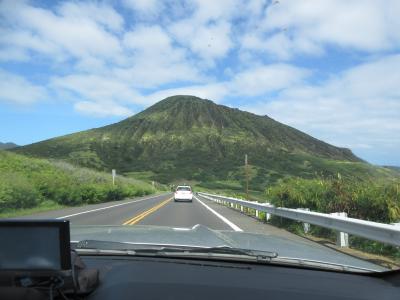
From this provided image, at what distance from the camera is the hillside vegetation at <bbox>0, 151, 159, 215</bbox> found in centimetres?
2969

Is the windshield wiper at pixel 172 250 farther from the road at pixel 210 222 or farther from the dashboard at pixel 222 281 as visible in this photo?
the road at pixel 210 222

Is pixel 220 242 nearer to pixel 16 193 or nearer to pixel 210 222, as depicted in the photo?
pixel 210 222

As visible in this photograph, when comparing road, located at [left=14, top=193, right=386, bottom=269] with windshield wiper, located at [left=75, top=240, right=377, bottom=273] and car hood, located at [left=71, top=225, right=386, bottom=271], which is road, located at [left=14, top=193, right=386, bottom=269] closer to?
car hood, located at [left=71, top=225, right=386, bottom=271]

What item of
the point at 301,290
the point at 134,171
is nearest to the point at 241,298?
the point at 301,290

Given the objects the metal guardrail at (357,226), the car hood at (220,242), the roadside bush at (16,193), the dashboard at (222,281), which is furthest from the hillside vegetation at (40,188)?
the dashboard at (222,281)

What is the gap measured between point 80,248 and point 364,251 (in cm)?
949

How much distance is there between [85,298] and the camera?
2.74 m

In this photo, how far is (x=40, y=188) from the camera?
119 ft

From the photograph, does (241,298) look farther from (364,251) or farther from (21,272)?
(364,251)

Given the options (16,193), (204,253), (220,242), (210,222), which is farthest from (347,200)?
(16,193)

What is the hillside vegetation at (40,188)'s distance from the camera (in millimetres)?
29688

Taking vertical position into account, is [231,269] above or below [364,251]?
above

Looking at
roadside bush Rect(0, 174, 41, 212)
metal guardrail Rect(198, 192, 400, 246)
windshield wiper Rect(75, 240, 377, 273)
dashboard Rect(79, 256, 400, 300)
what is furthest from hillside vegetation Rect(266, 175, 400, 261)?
roadside bush Rect(0, 174, 41, 212)

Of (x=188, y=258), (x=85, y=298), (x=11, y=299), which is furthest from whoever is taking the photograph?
(x=188, y=258)
